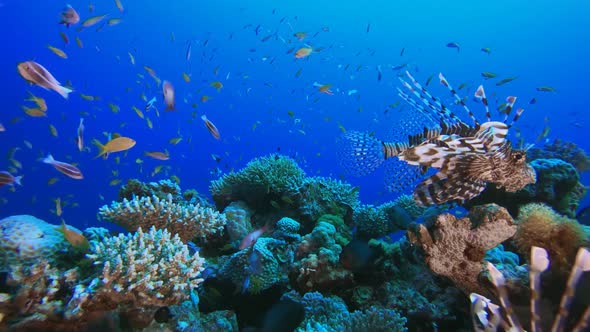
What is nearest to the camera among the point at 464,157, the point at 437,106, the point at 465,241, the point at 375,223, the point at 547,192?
the point at 465,241

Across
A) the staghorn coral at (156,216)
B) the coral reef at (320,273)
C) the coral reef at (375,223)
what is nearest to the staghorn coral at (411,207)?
the coral reef at (375,223)

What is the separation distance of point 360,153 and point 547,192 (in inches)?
110

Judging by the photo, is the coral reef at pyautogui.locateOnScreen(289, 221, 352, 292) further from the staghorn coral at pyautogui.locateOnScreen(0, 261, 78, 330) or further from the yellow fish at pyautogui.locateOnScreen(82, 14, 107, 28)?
the yellow fish at pyautogui.locateOnScreen(82, 14, 107, 28)

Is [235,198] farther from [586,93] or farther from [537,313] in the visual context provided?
[586,93]

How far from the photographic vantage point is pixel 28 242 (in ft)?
8.59

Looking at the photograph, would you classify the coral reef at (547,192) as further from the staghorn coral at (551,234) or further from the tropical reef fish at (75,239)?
the tropical reef fish at (75,239)

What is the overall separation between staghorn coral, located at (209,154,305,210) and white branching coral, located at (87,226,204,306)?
2476mm

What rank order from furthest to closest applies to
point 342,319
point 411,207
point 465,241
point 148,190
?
1. point 411,207
2. point 148,190
3. point 342,319
4. point 465,241

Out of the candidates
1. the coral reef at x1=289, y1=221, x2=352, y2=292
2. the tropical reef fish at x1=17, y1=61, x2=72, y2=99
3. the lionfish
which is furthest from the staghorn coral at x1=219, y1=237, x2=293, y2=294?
the tropical reef fish at x1=17, y1=61, x2=72, y2=99

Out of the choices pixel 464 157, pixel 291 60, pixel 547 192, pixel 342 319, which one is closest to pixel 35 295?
pixel 342 319

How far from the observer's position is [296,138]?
71312 mm

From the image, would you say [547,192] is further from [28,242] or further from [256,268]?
[28,242]

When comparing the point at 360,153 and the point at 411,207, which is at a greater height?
the point at 411,207

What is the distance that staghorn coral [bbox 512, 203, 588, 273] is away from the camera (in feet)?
6.87
